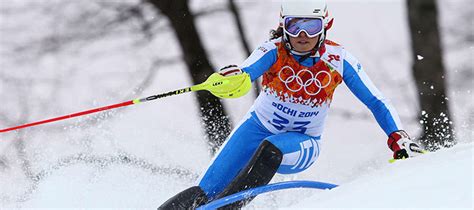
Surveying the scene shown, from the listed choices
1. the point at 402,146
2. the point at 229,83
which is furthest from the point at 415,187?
the point at 229,83

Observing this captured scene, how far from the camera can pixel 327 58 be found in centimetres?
451

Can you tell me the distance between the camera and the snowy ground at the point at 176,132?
3615 millimetres

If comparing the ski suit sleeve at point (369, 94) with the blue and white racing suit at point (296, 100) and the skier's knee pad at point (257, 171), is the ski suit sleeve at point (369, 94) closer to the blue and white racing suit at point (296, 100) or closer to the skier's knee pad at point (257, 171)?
the blue and white racing suit at point (296, 100)

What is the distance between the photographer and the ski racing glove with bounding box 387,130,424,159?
427 cm

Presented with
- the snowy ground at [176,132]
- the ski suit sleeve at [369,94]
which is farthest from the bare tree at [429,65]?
the ski suit sleeve at [369,94]

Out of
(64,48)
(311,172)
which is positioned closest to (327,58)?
(311,172)

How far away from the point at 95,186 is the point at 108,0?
4.50 m

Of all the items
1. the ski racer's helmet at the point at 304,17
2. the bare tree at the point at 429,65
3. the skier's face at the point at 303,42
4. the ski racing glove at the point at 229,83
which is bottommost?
the ski racing glove at the point at 229,83

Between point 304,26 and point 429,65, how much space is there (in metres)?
3.99

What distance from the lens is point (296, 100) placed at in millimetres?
4551

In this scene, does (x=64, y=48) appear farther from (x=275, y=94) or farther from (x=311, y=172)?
(x=275, y=94)

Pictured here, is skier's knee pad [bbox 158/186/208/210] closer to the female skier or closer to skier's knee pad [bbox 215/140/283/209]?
the female skier

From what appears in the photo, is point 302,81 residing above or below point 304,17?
below

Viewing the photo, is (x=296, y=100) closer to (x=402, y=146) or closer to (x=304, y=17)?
(x=304, y=17)
